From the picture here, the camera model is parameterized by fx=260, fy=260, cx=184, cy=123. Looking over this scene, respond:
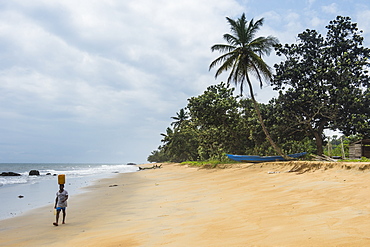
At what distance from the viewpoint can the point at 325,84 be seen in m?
22.5

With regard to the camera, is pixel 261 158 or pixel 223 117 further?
pixel 223 117

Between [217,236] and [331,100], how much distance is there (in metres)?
Result: 21.2

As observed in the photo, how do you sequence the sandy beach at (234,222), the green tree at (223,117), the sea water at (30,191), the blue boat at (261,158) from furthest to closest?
1. the green tree at (223,117)
2. the blue boat at (261,158)
3. the sea water at (30,191)
4. the sandy beach at (234,222)

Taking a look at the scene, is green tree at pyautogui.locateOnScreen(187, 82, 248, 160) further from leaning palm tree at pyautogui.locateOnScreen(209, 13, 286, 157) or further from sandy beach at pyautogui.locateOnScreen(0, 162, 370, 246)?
sandy beach at pyautogui.locateOnScreen(0, 162, 370, 246)

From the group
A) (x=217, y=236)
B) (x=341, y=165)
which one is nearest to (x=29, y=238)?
(x=217, y=236)

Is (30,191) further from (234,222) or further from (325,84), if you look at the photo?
(325,84)

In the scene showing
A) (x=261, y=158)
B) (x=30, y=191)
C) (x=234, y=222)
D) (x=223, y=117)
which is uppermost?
(x=223, y=117)

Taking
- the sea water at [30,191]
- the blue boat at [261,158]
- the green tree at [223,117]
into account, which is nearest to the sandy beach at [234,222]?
the sea water at [30,191]

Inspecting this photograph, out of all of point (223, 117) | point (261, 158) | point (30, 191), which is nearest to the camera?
point (30, 191)

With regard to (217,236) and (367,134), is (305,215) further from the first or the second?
(367,134)

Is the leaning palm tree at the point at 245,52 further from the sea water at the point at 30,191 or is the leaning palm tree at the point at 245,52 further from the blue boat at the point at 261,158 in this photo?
the sea water at the point at 30,191

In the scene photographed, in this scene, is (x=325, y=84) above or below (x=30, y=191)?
above

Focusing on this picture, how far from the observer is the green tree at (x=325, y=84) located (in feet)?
69.7

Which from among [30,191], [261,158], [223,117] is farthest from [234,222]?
[223,117]
